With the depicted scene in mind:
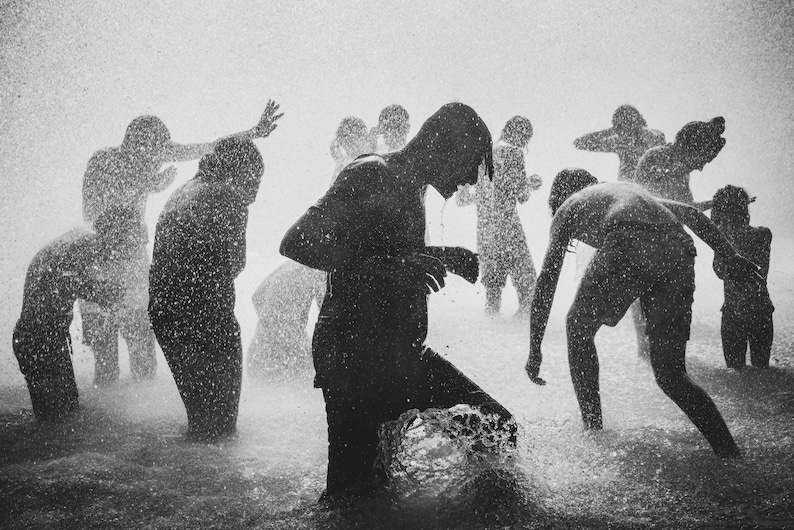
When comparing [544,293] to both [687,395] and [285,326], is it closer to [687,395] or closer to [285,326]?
[687,395]

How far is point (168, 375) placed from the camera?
5.22 metres

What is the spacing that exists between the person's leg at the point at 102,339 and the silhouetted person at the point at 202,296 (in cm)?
279

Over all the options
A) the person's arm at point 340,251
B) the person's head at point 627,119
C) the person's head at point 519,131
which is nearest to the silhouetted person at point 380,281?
the person's arm at point 340,251

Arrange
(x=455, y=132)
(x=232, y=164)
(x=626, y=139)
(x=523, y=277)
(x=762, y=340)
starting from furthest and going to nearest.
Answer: (x=523, y=277)
(x=626, y=139)
(x=762, y=340)
(x=232, y=164)
(x=455, y=132)

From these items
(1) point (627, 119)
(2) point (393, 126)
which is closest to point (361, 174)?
(2) point (393, 126)

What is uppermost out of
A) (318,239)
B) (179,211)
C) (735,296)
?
(179,211)

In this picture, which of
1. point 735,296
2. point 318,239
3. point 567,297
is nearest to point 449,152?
point 318,239

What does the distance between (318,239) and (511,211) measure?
503 centimetres

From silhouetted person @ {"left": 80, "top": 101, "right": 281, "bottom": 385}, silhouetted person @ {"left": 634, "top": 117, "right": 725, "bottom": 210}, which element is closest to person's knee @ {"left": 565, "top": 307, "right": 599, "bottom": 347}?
silhouetted person @ {"left": 634, "top": 117, "right": 725, "bottom": 210}

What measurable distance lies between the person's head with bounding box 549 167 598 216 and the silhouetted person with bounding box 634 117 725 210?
1528mm

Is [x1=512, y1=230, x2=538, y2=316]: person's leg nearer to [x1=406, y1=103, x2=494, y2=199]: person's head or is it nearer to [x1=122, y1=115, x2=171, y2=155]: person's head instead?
[x1=406, y1=103, x2=494, y2=199]: person's head

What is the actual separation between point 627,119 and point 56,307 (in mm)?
6781

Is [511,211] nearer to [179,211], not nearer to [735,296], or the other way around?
[735,296]

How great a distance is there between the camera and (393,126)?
602 cm
